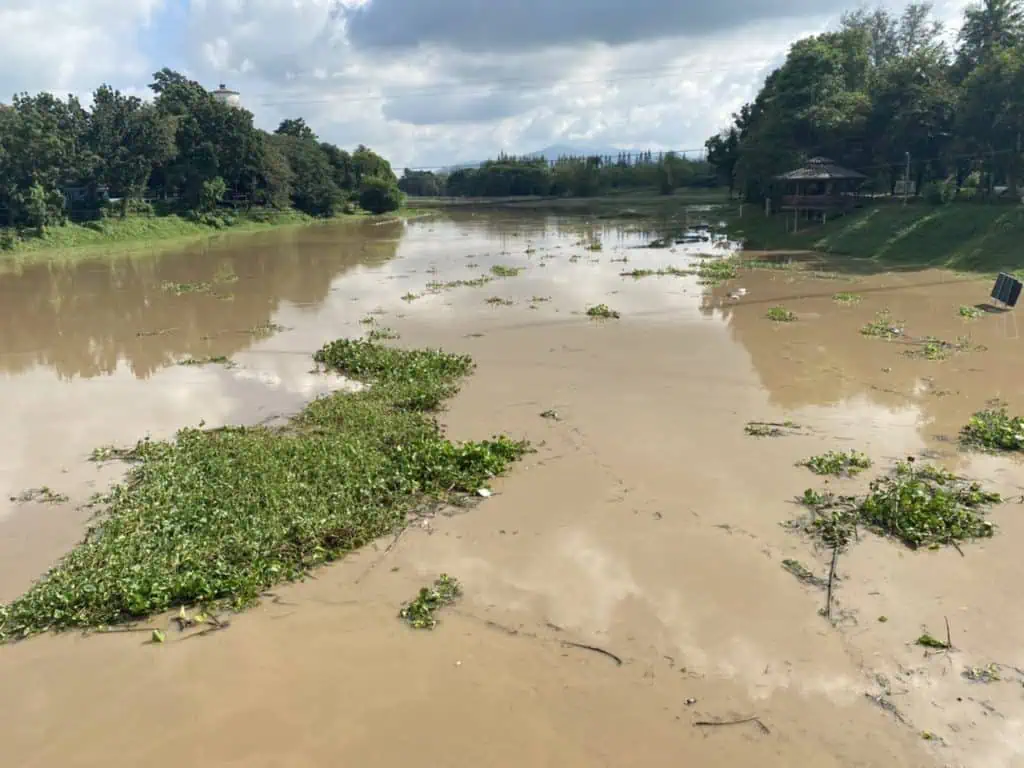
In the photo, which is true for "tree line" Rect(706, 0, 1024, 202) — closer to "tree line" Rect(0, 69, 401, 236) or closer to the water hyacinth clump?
the water hyacinth clump

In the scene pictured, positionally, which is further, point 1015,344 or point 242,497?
point 1015,344

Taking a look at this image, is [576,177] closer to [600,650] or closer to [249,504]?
[249,504]

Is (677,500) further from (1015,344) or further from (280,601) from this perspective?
(1015,344)

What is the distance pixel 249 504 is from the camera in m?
8.66

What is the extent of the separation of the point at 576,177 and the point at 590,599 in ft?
312

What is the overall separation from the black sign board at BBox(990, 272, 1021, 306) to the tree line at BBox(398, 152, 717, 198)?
70481 millimetres

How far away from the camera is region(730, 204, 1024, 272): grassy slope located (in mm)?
26984

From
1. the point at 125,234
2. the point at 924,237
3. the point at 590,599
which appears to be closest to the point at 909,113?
the point at 924,237

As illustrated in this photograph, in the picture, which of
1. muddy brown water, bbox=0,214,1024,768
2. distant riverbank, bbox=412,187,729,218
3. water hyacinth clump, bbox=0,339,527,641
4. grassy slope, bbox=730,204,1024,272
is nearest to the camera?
muddy brown water, bbox=0,214,1024,768

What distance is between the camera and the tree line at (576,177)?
90.8 meters

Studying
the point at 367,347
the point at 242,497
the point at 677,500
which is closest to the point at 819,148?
the point at 367,347

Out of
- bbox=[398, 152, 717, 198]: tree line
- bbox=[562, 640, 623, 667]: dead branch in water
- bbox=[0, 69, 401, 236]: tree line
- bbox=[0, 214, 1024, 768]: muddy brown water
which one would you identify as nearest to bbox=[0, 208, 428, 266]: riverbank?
bbox=[0, 69, 401, 236]: tree line

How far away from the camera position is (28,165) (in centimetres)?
4128

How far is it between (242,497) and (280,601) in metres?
2.02
